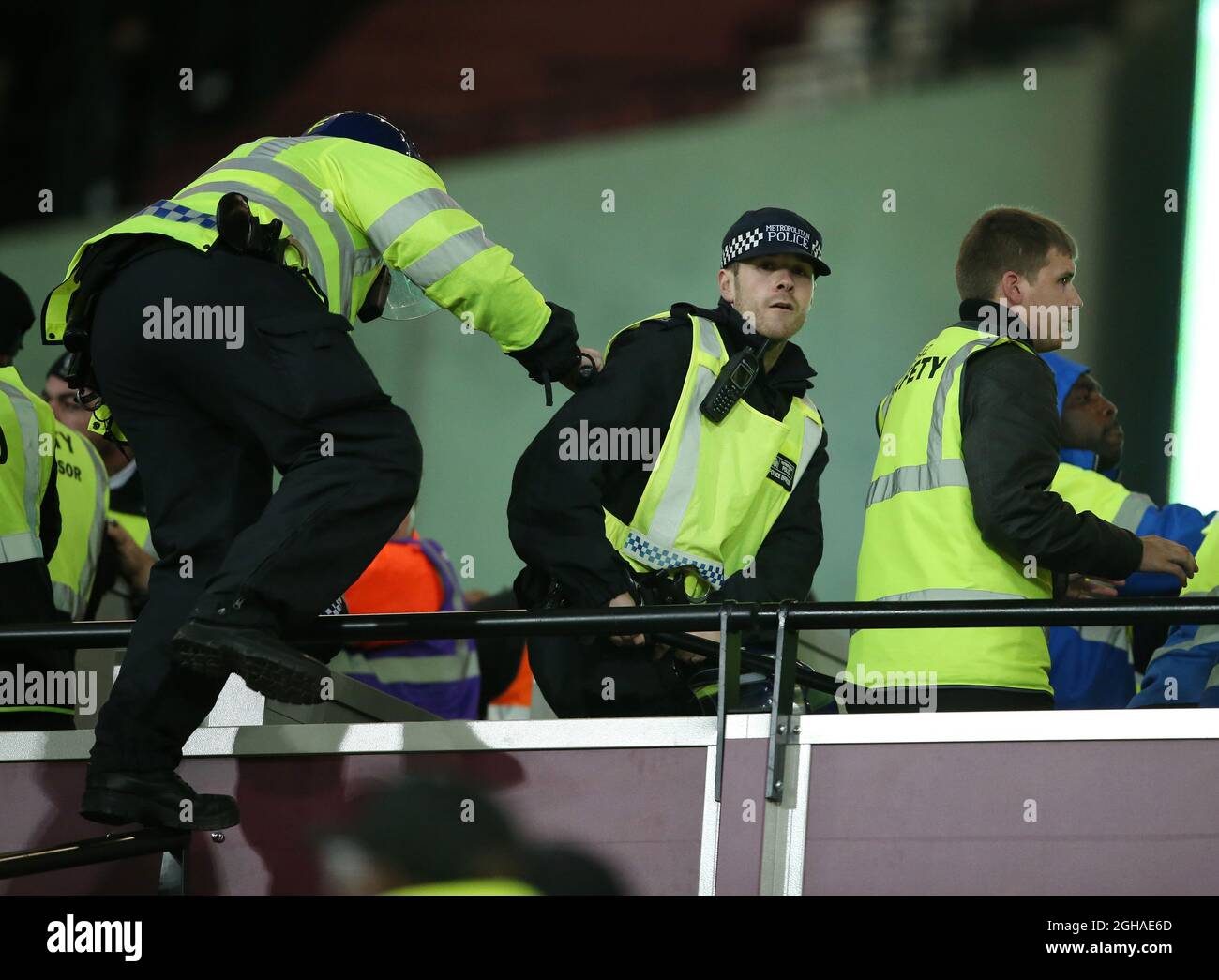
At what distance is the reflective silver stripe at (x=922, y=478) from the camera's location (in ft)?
9.80

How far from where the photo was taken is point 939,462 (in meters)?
3.02

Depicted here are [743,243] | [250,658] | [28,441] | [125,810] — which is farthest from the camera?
[28,441]

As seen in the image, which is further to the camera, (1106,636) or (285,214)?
(1106,636)

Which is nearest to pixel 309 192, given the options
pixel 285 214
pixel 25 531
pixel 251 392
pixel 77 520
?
pixel 285 214

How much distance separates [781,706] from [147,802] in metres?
1.03

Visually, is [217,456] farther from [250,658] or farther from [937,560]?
[937,560]

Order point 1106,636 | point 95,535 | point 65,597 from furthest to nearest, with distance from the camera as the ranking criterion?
point 95,535
point 65,597
point 1106,636

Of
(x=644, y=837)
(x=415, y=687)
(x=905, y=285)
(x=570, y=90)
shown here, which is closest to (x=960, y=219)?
(x=905, y=285)

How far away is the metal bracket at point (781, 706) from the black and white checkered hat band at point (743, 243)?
39.3 inches

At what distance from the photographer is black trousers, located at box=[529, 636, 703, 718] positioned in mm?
3031

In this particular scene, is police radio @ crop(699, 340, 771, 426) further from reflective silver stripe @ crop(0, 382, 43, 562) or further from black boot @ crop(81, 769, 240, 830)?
reflective silver stripe @ crop(0, 382, 43, 562)

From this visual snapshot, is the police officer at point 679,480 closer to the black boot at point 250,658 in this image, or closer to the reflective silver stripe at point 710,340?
the reflective silver stripe at point 710,340

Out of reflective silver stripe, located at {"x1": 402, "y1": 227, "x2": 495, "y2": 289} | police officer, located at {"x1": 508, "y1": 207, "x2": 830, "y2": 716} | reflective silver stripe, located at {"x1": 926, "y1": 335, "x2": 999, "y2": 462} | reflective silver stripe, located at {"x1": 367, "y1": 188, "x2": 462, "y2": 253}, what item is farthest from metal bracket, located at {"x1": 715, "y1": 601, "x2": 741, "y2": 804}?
reflective silver stripe, located at {"x1": 367, "y1": 188, "x2": 462, "y2": 253}

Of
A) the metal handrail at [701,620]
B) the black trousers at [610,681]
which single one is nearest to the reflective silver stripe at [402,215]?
the metal handrail at [701,620]
